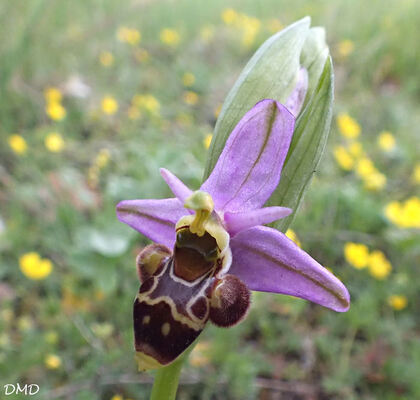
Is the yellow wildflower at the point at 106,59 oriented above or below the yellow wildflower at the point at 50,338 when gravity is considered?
above

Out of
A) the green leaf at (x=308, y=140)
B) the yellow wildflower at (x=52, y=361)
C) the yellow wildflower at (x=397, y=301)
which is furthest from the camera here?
the yellow wildflower at (x=397, y=301)

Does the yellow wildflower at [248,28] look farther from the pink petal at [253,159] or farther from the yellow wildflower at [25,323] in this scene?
the pink petal at [253,159]

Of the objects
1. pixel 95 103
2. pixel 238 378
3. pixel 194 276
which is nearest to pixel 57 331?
pixel 238 378

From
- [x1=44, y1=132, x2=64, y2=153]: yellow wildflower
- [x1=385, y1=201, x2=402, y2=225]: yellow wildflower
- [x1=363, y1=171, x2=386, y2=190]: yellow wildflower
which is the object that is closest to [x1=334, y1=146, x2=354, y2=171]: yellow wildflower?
[x1=363, y1=171, x2=386, y2=190]: yellow wildflower

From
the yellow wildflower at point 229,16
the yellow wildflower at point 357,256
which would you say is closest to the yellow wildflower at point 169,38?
the yellow wildflower at point 229,16

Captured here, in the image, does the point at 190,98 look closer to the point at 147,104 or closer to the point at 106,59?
the point at 147,104

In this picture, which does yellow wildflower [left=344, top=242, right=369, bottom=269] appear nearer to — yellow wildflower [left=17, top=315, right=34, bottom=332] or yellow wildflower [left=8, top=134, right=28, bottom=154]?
yellow wildflower [left=17, top=315, right=34, bottom=332]

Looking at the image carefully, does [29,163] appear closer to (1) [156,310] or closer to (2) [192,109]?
(2) [192,109]
